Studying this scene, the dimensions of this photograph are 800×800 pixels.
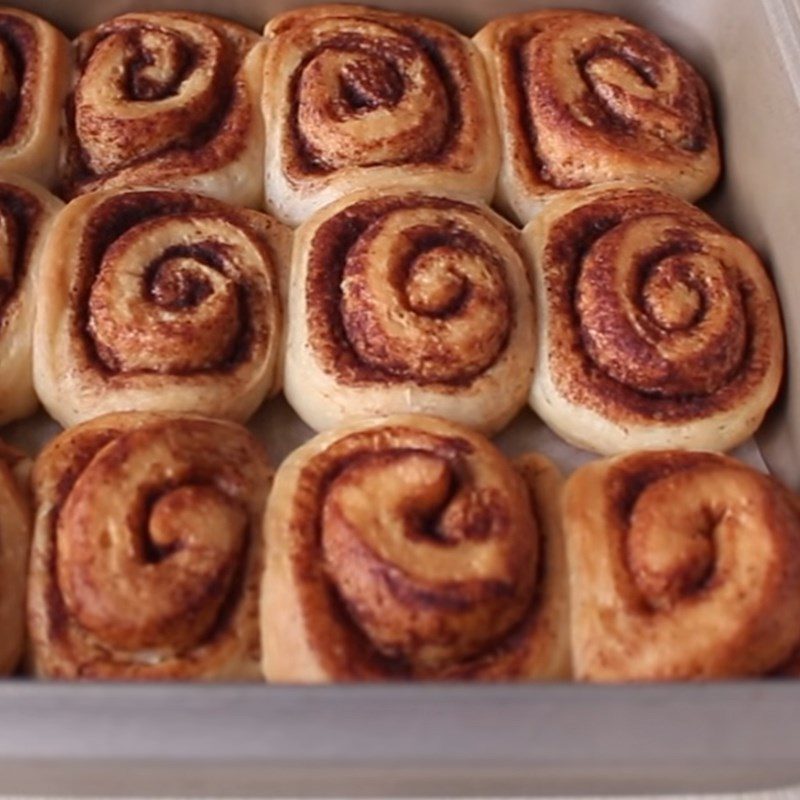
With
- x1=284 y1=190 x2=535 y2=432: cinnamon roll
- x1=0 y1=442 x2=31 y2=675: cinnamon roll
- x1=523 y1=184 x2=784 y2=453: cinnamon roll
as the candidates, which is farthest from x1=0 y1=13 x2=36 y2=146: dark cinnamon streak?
x1=523 y1=184 x2=784 y2=453: cinnamon roll

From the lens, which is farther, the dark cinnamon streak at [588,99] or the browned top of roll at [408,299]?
the dark cinnamon streak at [588,99]

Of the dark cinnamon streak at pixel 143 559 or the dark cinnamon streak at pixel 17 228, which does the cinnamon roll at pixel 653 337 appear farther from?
the dark cinnamon streak at pixel 17 228

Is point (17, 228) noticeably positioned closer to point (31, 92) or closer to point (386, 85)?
point (31, 92)

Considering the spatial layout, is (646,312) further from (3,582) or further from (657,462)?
(3,582)

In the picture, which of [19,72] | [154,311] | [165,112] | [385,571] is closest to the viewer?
[385,571]

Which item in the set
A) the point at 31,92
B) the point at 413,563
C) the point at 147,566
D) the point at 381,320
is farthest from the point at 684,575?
the point at 31,92

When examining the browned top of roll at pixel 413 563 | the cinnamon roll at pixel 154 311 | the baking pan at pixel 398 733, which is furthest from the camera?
the cinnamon roll at pixel 154 311

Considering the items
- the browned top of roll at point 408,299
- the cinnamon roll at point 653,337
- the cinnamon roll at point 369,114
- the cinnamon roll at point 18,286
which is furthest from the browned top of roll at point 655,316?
the cinnamon roll at point 18,286
